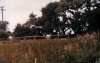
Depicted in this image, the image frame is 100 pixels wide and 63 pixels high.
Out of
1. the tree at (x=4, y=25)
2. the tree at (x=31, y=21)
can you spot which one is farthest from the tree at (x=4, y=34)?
the tree at (x=31, y=21)

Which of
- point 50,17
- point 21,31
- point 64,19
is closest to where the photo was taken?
point 21,31

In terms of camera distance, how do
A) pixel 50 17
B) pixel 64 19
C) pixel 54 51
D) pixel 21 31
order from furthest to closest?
pixel 50 17
pixel 64 19
pixel 21 31
pixel 54 51

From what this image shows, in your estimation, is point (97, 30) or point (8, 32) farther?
point (97, 30)

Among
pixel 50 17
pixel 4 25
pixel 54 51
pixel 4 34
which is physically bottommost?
pixel 54 51

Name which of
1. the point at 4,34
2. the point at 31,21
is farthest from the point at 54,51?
the point at 4,34

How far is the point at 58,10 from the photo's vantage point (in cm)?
301

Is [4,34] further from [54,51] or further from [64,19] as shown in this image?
[64,19]

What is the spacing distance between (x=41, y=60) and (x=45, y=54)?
113 millimetres

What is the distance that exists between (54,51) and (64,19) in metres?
0.54

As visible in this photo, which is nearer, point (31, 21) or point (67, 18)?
point (31, 21)

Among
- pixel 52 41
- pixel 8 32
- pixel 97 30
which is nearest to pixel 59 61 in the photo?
pixel 52 41

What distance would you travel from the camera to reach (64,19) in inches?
113

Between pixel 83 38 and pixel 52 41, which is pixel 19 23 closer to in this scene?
pixel 52 41

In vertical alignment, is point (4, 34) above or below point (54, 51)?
above
